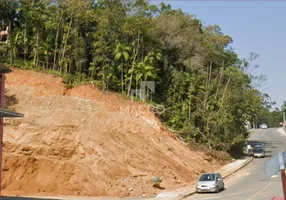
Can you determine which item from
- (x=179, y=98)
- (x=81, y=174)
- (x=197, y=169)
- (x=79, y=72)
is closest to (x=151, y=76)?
(x=179, y=98)

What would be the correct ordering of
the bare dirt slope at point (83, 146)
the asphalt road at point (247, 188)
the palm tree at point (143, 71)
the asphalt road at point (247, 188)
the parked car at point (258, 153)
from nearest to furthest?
the asphalt road at point (247, 188) < the asphalt road at point (247, 188) < the bare dirt slope at point (83, 146) < the palm tree at point (143, 71) < the parked car at point (258, 153)

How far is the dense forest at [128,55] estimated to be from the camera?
145ft

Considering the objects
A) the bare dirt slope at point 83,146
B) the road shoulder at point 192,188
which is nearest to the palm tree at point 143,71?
the bare dirt slope at point 83,146

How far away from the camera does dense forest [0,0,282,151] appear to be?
44.1 m

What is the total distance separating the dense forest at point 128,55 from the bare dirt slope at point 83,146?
334cm

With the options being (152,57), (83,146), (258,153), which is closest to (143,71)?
(152,57)

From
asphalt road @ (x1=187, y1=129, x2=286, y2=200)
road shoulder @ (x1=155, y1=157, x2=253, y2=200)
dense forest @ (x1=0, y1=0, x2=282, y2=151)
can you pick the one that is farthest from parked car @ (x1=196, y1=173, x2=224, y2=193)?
dense forest @ (x1=0, y1=0, x2=282, y2=151)

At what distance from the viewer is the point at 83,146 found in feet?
100

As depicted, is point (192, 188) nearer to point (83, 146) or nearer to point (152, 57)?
point (83, 146)

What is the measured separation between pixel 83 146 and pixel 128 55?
1680cm

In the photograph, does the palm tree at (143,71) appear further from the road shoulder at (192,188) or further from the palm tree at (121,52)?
the road shoulder at (192,188)

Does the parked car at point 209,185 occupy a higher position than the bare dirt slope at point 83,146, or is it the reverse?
the bare dirt slope at point 83,146

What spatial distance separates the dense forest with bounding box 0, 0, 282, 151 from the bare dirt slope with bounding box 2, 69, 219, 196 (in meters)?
3.34

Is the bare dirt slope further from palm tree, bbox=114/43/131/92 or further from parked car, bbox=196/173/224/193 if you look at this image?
palm tree, bbox=114/43/131/92
